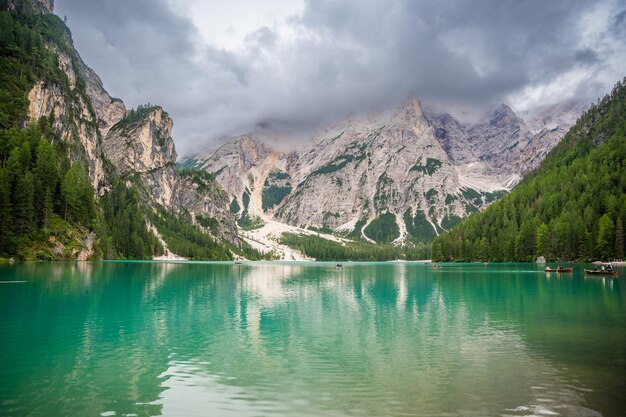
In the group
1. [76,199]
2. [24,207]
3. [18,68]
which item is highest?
[18,68]

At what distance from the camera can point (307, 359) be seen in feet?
83.4

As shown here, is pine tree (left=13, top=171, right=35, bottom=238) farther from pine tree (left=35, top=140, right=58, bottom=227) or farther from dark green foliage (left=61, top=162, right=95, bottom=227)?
dark green foliage (left=61, top=162, right=95, bottom=227)

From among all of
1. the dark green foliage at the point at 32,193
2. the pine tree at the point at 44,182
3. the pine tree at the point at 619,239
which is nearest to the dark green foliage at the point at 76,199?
the dark green foliage at the point at 32,193

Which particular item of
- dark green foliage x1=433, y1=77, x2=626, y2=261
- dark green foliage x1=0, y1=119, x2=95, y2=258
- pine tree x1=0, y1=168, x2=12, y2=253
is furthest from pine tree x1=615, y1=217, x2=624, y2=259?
pine tree x1=0, y1=168, x2=12, y2=253

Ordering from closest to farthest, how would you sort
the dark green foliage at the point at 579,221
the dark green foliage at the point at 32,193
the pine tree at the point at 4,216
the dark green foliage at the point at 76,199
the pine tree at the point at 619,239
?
1. the pine tree at the point at 4,216
2. the dark green foliage at the point at 32,193
3. the dark green foliage at the point at 76,199
4. the pine tree at the point at 619,239
5. the dark green foliage at the point at 579,221

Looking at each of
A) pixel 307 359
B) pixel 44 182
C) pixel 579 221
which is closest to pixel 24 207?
pixel 44 182

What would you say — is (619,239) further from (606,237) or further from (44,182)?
(44,182)

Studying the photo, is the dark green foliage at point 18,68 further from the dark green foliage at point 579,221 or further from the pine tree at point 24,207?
the dark green foliage at point 579,221

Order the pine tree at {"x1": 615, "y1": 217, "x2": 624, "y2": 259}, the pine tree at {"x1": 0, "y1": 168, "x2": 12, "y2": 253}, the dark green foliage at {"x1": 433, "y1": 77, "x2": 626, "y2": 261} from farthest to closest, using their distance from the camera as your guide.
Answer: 1. the dark green foliage at {"x1": 433, "y1": 77, "x2": 626, "y2": 261}
2. the pine tree at {"x1": 615, "y1": 217, "x2": 624, "y2": 259}
3. the pine tree at {"x1": 0, "y1": 168, "x2": 12, "y2": 253}

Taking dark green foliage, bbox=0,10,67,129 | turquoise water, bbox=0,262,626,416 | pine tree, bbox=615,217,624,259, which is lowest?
turquoise water, bbox=0,262,626,416

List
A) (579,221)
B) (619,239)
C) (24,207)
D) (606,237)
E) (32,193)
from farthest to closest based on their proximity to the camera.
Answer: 1. (579,221)
2. (606,237)
3. (619,239)
4. (32,193)
5. (24,207)

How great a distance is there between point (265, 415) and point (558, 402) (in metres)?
11.7

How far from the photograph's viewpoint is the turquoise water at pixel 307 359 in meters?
17.6

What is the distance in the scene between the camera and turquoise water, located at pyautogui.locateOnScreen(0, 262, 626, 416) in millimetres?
17641
